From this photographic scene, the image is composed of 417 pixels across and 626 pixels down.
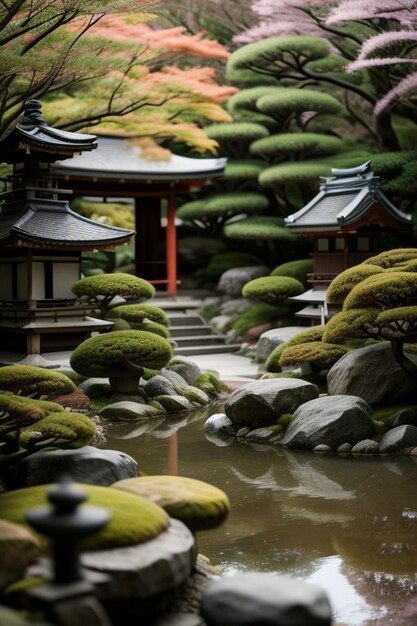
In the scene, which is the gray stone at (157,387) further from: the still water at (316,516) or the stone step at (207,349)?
the stone step at (207,349)

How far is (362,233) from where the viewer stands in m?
20.5

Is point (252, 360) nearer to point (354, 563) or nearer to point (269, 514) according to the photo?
point (269, 514)

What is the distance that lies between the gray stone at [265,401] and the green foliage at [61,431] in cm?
528

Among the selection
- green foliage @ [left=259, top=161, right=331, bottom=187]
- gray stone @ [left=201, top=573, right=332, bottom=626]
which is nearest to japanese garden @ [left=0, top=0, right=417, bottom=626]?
gray stone @ [left=201, top=573, right=332, bottom=626]

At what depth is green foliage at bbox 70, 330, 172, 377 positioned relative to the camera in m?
15.2

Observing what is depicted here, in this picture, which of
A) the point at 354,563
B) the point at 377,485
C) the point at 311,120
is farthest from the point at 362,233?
the point at 354,563

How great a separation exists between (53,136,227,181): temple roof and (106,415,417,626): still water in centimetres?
1126

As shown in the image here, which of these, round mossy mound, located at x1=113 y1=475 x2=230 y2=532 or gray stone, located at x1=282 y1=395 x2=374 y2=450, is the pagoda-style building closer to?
gray stone, located at x1=282 y1=395 x2=374 y2=450

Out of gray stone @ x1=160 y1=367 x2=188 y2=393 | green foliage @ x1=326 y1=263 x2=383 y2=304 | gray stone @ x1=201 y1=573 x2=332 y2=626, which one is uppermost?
green foliage @ x1=326 y1=263 x2=383 y2=304

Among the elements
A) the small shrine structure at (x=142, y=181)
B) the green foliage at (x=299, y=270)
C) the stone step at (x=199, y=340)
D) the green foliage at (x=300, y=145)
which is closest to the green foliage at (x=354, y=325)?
the green foliage at (x=299, y=270)

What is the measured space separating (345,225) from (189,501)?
46.5ft

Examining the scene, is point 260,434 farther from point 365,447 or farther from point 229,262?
point 229,262

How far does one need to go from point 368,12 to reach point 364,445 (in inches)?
475

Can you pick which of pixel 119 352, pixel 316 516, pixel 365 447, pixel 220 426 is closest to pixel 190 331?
pixel 119 352
